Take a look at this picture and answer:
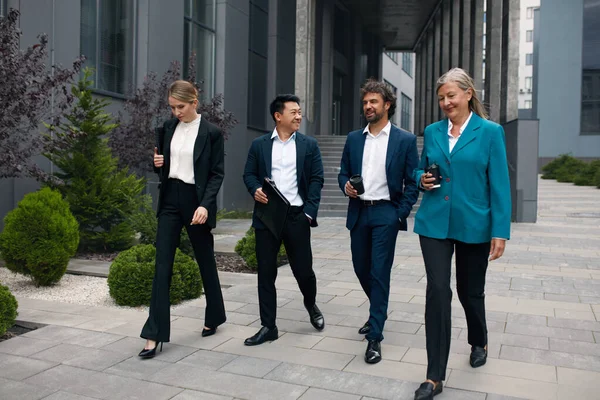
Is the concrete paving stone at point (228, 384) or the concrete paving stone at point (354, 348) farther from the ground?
the concrete paving stone at point (354, 348)

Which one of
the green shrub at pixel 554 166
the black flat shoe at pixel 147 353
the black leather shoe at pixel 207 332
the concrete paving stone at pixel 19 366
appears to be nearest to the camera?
the concrete paving stone at pixel 19 366

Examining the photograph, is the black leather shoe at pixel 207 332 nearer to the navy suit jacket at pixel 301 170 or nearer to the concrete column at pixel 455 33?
the navy suit jacket at pixel 301 170

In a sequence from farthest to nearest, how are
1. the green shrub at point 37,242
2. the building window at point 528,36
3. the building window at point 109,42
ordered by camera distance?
the building window at point 528,36 < the building window at point 109,42 < the green shrub at point 37,242

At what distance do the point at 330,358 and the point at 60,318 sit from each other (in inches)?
103

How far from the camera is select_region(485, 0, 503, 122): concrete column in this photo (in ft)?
61.4

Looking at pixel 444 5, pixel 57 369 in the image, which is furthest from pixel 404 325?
pixel 444 5

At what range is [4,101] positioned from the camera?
6.66m

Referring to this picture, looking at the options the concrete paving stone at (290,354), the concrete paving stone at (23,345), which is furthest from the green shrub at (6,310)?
the concrete paving stone at (290,354)

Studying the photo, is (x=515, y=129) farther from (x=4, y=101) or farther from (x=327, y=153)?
(x=4, y=101)

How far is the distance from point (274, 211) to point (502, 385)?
6.77 feet

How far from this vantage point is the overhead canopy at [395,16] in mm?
31953

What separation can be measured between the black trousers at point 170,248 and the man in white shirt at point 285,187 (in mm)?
411

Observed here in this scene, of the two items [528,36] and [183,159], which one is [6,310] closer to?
[183,159]

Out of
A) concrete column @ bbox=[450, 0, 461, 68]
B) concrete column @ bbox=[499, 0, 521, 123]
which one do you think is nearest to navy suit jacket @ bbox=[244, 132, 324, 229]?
concrete column @ bbox=[499, 0, 521, 123]
